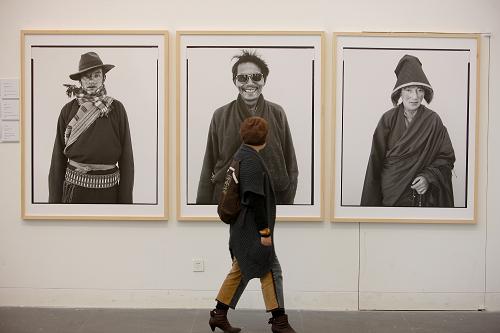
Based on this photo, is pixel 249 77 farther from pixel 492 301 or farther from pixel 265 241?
pixel 492 301

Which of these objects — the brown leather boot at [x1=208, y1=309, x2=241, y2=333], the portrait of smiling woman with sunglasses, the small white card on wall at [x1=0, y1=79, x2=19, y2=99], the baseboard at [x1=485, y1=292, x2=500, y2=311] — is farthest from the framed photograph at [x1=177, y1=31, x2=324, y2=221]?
the baseboard at [x1=485, y1=292, x2=500, y2=311]

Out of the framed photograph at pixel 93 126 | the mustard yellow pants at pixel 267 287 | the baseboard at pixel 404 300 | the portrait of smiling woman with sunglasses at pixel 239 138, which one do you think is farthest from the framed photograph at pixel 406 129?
the framed photograph at pixel 93 126

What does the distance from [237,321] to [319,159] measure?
1.53 meters

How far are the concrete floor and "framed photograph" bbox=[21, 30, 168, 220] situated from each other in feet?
2.72

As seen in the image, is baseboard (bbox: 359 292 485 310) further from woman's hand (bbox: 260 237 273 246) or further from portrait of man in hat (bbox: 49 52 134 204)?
portrait of man in hat (bbox: 49 52 134 204)

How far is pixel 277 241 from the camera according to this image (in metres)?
5.02

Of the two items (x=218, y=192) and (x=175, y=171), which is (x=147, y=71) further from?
(x=218, y=192)

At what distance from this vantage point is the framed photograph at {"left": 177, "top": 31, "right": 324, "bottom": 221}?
495 centimetres

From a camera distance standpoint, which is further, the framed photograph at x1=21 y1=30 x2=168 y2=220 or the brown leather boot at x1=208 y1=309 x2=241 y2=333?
the framed photograph at x1=21 y1=30 x2=168 y2=220

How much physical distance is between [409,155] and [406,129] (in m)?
0.23

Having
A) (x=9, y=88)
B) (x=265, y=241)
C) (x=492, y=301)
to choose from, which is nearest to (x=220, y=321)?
(x=265, y=241)

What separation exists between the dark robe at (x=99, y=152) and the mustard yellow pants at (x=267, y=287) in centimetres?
128

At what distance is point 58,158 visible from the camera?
5.03m

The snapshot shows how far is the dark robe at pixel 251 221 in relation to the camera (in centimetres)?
409
